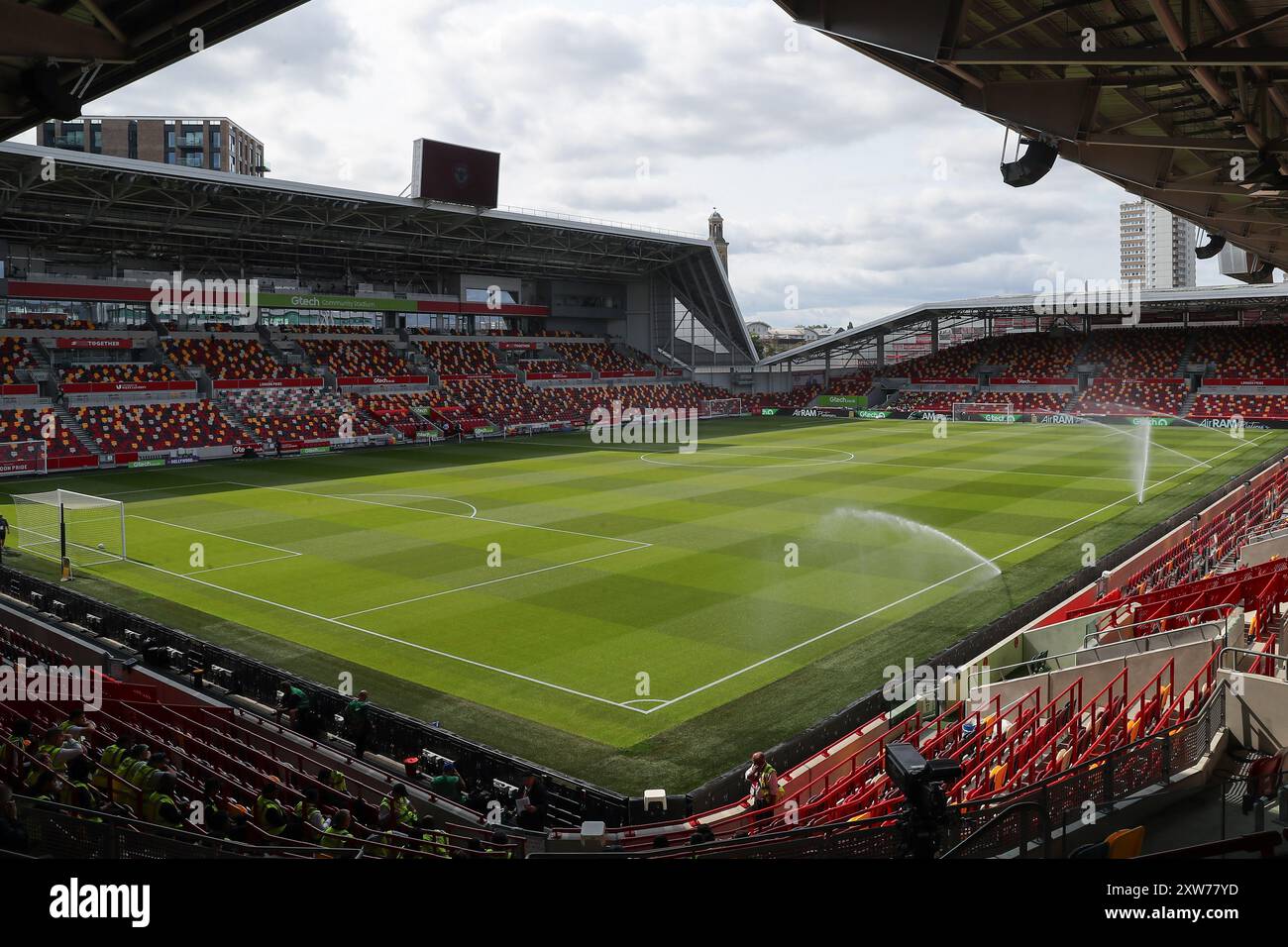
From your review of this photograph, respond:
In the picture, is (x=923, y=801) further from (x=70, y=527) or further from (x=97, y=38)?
(x=70, y=527)

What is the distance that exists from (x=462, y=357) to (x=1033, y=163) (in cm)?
7149

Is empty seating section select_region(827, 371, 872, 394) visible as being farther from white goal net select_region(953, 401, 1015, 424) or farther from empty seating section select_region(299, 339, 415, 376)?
empty seating section select_region(299, 339, 415, 376)

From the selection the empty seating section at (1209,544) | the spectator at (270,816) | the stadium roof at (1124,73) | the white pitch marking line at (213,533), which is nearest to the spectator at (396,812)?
the spectator at (270,816)

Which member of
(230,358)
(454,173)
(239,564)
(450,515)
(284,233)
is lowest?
(239,564)

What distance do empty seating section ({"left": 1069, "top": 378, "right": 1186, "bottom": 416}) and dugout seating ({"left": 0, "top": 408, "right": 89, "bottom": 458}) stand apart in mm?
72344

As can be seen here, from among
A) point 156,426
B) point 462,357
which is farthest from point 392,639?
point 462,357

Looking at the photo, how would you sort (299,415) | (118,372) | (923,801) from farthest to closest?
(299,415)
(118,372)
(923,801)

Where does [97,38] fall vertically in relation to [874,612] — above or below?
above

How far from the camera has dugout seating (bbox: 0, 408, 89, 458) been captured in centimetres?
5047

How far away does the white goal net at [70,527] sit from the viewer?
29.0 meters

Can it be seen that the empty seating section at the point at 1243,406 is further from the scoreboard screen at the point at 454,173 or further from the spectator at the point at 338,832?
the spectator at the point at 338,832

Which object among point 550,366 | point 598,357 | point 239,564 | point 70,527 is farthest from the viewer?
point 598,357

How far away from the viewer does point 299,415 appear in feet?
209
